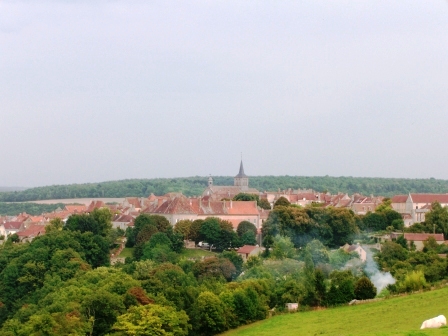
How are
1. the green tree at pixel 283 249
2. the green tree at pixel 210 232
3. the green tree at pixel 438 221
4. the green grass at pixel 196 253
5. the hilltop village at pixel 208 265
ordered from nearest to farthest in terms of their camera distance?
the hilltop village at pixel 208 265 < the green tree at pixel 283 249 < the green grass at pixel 196 253 < the green tree at pixel 438 221 < the green tree at pixel 210 232

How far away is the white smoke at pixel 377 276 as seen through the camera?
42.1 m

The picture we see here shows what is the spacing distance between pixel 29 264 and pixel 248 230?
1902 centimetres

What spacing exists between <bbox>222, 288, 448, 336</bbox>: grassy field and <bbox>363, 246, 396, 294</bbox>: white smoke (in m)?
5.34

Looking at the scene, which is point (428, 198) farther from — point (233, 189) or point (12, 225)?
point (12, 225)

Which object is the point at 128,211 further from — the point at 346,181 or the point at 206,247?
the point at 346,181

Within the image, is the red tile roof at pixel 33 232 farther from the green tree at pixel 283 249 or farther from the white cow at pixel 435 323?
the white cow at pixel 435 323

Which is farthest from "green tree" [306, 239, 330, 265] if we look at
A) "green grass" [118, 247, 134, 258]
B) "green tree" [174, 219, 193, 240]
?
"green grass" [118, 247, 134, 258]

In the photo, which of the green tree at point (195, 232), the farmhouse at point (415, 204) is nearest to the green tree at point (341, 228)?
the green tree at point (195, 232)

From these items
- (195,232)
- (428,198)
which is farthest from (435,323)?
(428,198)

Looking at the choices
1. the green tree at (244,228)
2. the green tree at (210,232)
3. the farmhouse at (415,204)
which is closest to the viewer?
the green tree at (210,232)

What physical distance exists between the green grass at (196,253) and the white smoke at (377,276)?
12.4 metres

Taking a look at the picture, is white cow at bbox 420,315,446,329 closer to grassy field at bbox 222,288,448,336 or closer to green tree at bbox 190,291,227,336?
grassy field at bbox 222,288,448,336

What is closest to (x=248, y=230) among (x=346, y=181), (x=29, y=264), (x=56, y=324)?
(x=29, y=264)

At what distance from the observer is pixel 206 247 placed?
63.6 m
